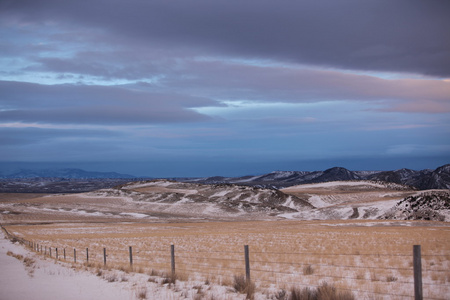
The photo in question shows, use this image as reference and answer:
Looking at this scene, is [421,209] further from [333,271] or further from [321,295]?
[321,295]

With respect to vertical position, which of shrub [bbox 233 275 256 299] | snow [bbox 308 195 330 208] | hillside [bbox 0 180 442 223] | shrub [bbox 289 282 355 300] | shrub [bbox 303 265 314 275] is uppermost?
shrub [bbox 289 282 355 300]

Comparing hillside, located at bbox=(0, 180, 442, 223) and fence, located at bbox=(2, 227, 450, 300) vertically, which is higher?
fence, located at bbox=(2, 227, 450, 300)

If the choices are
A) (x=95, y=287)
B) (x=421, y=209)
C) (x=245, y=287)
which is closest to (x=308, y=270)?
(x=245, y=287)

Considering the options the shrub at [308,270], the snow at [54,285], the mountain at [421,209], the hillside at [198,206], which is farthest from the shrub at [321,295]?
the hillside at [198,206]


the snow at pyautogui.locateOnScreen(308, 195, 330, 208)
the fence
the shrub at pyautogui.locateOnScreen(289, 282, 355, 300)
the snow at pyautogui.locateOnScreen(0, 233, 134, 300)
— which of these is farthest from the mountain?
the shrub at pyautogui.locateOnScreen(289, 282, 355, 300)

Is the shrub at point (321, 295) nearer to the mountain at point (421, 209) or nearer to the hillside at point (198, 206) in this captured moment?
the mountain at point (421, 209)

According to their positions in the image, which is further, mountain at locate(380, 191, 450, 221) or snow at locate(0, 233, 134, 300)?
mountain at locate(380, 191, 450, 221)

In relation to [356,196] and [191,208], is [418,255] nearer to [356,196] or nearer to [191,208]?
[191,208]

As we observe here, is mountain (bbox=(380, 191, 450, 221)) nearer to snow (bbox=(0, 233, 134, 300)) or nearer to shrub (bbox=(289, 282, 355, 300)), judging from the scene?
snow (bbox=(0, 233, 134, 300))

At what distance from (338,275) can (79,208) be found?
102049 mm

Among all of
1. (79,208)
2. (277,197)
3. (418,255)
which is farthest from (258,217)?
(418,255)

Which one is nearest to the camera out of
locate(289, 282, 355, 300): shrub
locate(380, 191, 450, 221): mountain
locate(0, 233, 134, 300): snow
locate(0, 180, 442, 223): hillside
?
locate(289, 282, 355, 300): shrub

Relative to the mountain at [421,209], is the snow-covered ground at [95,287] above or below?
above

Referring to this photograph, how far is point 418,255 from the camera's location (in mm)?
7859
